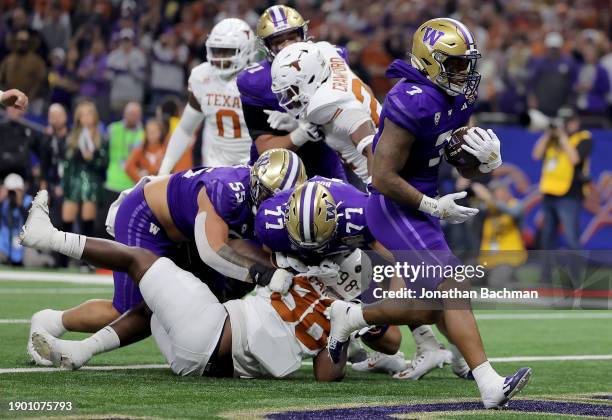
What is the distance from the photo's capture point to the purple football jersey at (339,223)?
6266mm

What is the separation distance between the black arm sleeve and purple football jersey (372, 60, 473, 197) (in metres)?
2.21

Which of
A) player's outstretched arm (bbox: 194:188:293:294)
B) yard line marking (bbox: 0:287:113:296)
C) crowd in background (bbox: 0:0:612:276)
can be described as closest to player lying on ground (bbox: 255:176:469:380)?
player's outstretched arm (bbox: 194:188:293:294)

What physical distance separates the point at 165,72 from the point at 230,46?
22.3ft

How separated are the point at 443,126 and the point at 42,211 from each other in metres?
2.06

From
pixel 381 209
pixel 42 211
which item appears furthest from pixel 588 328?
pixel 42 211

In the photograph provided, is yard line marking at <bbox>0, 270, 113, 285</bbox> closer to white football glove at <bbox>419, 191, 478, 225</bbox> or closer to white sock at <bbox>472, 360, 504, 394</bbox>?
white football glove at <bbox>419, 191, 478, 225</bbox>

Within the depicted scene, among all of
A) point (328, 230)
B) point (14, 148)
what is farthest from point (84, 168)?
point (328, 230)

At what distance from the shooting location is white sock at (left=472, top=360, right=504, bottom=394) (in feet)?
17.2

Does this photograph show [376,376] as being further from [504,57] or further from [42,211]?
[504,57]

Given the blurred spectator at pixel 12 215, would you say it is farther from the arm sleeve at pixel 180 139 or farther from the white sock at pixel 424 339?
the white sock at pixel 424 339

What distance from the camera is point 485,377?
17.3 ft

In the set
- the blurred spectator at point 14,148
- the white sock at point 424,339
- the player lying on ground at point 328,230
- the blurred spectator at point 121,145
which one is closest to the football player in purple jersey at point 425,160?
the player lying on ground at point 328,230

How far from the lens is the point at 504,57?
16891mm

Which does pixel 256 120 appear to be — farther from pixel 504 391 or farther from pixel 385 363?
pixel 504 391
